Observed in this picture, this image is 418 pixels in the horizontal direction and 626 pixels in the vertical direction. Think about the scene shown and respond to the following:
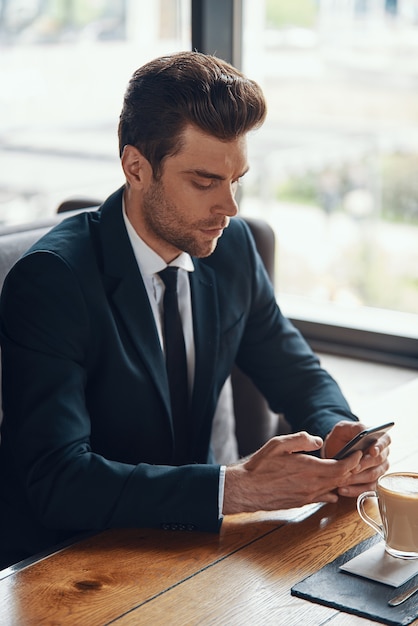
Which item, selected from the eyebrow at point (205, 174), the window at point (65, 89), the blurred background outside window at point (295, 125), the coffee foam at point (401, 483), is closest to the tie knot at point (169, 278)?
the eyebrow at point (205, 174)

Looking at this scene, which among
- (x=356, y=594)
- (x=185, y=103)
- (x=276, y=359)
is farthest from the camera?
(x=276, y=359)

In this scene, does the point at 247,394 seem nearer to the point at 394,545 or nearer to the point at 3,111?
the point at 394,545

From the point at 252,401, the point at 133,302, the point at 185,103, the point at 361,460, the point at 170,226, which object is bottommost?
the point at 252,401

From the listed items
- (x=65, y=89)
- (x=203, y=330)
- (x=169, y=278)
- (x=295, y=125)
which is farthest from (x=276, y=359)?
(x=65, y=89)

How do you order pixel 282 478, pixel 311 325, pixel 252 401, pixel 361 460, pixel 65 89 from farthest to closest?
pixel 65 89, pixel 311 325, pixel 252 401, pixel 361 460, pixel 282 478

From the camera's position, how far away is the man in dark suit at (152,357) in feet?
4.96

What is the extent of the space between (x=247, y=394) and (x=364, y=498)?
964 mm

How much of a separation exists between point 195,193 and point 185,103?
17 centimetres

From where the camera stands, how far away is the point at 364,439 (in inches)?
62.1

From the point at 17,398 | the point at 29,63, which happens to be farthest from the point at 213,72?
the point at 29,63

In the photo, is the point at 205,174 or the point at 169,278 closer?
the point at 205,174

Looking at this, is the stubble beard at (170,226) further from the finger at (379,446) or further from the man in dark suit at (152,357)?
the finger at (379,446)

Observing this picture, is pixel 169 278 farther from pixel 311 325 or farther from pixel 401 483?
Result: pixel 311 325

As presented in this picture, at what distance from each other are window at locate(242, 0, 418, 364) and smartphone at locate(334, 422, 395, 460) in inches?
50.7
